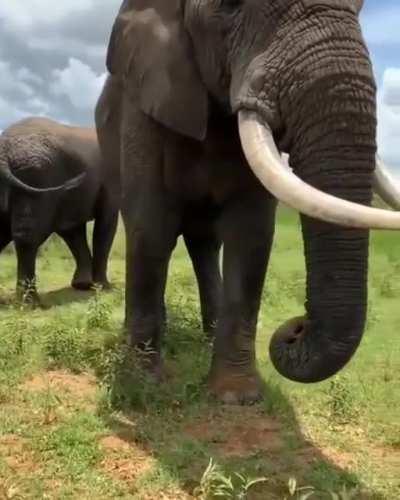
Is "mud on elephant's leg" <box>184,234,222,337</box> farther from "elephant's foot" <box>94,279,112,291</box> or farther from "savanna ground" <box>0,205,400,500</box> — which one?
"elephant's foot" <box>94,279,112,291</box>

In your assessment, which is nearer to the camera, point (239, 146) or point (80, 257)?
point (239, 146)

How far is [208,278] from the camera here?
7773mm

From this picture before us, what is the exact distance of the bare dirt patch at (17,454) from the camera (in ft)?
15.2

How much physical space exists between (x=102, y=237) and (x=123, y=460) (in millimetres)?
7623

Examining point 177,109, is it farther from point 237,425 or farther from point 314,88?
point 237,425

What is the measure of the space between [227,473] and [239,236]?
1828 mm

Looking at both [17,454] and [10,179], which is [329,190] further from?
[10,179]

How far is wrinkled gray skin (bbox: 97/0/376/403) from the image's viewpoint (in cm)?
419

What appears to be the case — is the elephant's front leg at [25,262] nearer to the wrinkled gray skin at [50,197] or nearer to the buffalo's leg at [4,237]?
the wrinkled gray skin at [50,197]

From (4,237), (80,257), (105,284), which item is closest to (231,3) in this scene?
(4,237)

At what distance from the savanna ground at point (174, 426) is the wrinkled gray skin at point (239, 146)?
0.42 m

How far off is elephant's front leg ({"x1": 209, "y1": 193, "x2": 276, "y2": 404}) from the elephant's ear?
773mm

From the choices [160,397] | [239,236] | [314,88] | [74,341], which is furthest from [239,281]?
[314,88]

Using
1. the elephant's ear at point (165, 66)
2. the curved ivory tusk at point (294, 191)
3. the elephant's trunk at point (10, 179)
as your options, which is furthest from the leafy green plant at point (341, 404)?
the elephant's trunk at point (10, 179)
